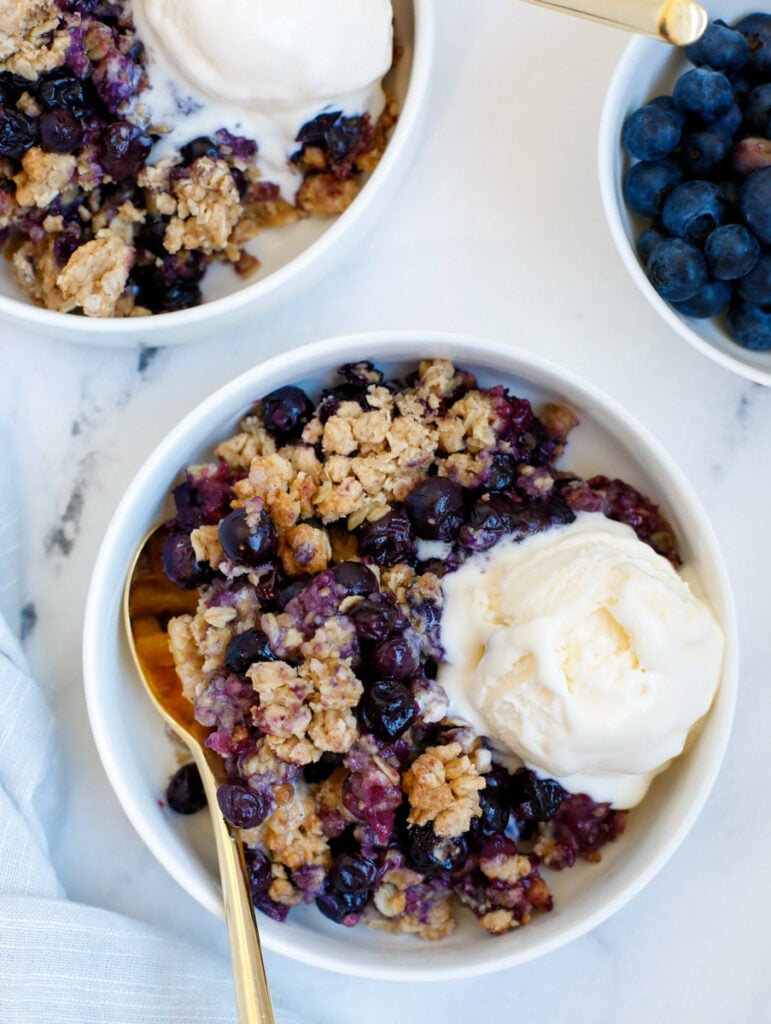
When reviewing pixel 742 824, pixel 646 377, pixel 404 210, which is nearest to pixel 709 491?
pixel 646 377

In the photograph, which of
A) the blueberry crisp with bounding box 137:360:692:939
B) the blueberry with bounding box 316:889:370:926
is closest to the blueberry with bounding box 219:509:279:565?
the blueberry crisp with bounding box 137:360:692:939

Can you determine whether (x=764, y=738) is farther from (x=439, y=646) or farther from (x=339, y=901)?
(x=339, y=901)

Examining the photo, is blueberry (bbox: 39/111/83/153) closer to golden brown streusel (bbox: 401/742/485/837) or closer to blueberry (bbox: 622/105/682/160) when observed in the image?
blueberry (bbox: 622/105/682/160)

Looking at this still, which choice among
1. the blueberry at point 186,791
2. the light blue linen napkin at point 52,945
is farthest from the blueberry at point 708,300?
the light blue linen napkin at point 52,945

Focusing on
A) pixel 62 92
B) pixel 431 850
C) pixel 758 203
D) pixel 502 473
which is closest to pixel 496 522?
pixel 502 473

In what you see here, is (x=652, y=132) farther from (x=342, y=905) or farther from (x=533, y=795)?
(x=342, y=905)

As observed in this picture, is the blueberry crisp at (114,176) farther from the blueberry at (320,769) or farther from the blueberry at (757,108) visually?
the blueberry at (320,769)
